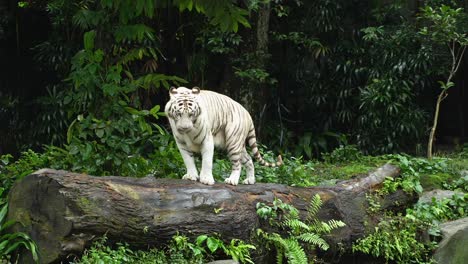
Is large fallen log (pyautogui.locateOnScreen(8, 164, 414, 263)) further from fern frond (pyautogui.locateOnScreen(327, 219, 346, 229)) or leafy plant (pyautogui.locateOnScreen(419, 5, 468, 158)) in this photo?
leafy plant (pyautogui.locateOnScreen(419, 5, 468, 158))

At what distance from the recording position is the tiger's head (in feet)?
22.5

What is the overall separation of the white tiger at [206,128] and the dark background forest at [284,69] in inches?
218

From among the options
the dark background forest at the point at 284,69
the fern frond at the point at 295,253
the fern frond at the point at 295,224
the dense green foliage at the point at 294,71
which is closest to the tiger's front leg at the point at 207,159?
the fern frond at the point at 295,224

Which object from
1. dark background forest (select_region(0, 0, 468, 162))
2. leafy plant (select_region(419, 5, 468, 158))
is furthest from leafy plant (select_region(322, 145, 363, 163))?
leafy plant (select_region(419, 5, 468, 158))

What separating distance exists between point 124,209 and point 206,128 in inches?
49.4

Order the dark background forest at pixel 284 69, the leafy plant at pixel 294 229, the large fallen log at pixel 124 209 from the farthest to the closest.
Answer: the dark background forest at pixel 284 69 < the leafy plant at pixel 294 229 < the large fallen log at pixel 124 209

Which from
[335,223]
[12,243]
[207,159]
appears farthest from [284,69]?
[12,243]

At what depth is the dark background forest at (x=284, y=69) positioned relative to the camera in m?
13.9

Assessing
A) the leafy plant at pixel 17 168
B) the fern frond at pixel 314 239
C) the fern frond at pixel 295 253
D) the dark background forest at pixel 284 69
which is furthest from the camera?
the dark background forest at pixel 284 69

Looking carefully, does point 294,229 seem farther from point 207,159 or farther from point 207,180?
point 207,159

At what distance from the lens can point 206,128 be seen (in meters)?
7.07

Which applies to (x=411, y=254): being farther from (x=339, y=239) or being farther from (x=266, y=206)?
(x=266, y=206)

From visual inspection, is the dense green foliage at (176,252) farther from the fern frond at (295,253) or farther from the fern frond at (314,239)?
the fern frond at (314,239)

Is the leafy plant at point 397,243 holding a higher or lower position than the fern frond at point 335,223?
lower
